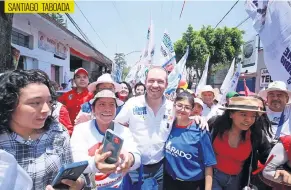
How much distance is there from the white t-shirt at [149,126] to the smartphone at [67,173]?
106 cm

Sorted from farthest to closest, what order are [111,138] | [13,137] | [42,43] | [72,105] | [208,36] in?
[208,36]
[42,43]
[72,105]
[111,138]
[13,137]

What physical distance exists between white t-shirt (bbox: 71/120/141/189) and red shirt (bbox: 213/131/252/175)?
839 mm

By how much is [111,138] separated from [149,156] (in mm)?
943

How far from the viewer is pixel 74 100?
14.2ft

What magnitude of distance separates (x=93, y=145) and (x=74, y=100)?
2362 millimetres

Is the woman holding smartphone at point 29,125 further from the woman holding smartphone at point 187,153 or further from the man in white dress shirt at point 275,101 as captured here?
the man in white dress shirt at point 275,101

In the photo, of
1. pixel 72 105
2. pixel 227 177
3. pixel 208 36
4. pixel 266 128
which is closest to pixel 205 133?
pixel 227 177

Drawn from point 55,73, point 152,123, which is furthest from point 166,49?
point 55,73

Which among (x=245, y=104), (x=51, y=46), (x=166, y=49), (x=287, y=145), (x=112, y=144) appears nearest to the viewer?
(x=112, y=144)

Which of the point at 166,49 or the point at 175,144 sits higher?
the point at 166,49

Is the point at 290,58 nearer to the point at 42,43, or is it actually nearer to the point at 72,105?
the point at 72,105

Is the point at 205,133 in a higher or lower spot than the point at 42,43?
lower

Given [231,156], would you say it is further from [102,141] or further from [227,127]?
[102,141]

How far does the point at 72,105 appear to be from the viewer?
4.27 meters
